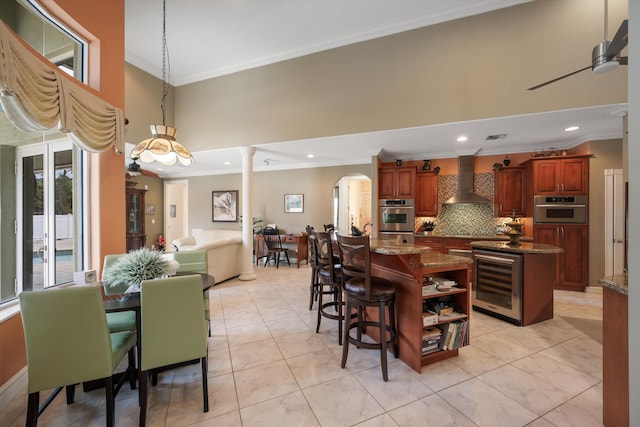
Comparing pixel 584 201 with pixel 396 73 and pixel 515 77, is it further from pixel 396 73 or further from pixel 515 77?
pixel 396 73

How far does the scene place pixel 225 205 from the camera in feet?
25.3

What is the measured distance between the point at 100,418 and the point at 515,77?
548 cm

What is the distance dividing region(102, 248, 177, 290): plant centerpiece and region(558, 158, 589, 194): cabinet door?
5.94 m

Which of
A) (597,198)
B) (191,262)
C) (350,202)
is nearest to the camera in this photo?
(191,262)

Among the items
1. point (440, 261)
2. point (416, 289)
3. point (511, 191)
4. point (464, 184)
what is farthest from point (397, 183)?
point (416, 289)

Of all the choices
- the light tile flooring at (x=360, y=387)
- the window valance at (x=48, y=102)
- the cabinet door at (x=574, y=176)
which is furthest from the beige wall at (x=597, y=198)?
the window valance at (x=48, y=102)

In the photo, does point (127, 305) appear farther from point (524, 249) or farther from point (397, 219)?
point (397, 219)

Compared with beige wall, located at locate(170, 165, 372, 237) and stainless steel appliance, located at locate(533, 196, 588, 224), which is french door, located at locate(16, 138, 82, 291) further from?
stainless steel appliance, located at locate(533, 196, 588, 224)

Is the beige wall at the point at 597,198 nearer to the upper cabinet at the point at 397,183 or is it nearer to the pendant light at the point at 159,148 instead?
the upper cabinet at the point at 397,183

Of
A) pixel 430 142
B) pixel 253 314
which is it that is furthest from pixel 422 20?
pixel 253 314

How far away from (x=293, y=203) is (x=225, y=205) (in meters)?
2.33

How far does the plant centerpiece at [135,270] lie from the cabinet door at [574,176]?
19.5ft

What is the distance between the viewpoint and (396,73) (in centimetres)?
391

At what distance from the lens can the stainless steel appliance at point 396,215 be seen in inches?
200
